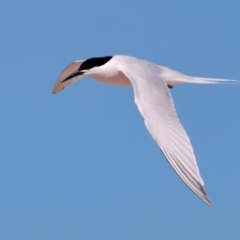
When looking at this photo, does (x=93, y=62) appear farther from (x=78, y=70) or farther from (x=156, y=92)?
(x=156, y=92)

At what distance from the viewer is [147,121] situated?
33.2 feet

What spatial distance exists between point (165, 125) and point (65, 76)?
16.9 feet

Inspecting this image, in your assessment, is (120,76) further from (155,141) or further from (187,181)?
(187,181)

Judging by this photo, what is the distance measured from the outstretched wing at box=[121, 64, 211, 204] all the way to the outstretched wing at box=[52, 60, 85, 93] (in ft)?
8.25

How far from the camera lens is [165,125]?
33.1ft

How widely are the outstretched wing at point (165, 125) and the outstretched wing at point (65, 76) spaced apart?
2.51 metres

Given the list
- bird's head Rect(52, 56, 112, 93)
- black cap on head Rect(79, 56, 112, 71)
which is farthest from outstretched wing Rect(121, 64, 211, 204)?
bird's head Rect(52, 56, 112, 93)

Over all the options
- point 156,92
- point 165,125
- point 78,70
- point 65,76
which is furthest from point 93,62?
point 165,125

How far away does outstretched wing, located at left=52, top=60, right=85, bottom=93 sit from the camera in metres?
14.4

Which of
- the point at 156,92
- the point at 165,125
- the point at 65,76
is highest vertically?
the point at 65,76

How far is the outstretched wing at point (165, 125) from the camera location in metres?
9.06

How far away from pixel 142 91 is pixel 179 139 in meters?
1.49

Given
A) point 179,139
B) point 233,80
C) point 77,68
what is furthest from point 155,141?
point 77,68

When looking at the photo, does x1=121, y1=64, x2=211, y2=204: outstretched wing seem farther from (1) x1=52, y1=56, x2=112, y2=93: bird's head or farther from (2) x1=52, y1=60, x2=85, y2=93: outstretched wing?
(2) x1=52, y1=60, x2=85, y2=93: outstretched wing
